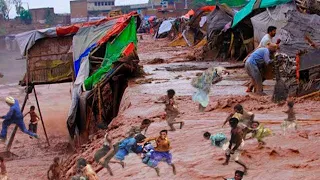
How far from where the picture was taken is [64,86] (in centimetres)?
3053

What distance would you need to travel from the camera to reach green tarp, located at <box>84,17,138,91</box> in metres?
12.4

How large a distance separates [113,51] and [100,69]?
144cm

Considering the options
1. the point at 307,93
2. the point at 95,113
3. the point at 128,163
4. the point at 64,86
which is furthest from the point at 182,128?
the point at 64,86

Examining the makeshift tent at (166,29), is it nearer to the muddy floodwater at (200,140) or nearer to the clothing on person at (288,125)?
the muddy floodwater at (200,140)

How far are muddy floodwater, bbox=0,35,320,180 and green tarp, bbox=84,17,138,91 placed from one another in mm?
745

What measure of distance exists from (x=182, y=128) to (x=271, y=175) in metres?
2.31

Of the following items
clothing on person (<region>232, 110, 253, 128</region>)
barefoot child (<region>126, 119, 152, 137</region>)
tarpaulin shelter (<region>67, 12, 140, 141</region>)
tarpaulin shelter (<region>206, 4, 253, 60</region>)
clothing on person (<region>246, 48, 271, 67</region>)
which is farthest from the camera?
tarpaulin shelter (<region>206, 4, 253, 60</region>)

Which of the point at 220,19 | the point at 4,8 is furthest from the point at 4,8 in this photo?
the point at 220,19

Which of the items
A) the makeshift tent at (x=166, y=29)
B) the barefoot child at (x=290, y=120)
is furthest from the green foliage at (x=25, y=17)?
the barefoot child at (x=290, y=120)

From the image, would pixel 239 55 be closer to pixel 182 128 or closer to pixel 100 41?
pixel 100 41

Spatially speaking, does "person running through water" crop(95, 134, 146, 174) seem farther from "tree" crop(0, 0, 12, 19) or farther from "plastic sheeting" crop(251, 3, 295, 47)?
"tree" crop(0, 0, 12, 19)

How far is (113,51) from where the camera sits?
1405 centimetres

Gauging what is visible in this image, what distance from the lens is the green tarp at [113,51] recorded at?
12.4 metres

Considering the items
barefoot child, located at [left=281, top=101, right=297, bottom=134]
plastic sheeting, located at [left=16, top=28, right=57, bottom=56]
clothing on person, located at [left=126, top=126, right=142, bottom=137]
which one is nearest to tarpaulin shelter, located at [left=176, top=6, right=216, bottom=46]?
plastic sheeting, located at [left=16, top=28, right=57, bottom=56]
